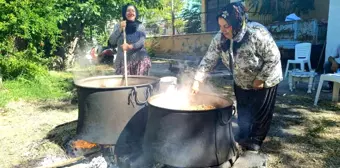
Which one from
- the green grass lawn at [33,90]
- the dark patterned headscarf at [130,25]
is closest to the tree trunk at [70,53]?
the green grass lawn at [33,90]

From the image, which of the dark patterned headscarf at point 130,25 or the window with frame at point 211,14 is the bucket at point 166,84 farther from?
the window with frame at point 211,14

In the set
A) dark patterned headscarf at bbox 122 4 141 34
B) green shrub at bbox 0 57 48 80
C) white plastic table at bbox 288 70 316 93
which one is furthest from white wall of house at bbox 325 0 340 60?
green shrub at bbox 0 57 48 80

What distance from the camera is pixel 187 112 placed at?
2.24 meters

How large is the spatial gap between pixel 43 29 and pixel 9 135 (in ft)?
10.2

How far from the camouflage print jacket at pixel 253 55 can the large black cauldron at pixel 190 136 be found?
579mm

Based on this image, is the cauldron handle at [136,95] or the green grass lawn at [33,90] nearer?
the cauldron handle at [136,95]

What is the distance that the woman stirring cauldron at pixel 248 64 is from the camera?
8.67 feet

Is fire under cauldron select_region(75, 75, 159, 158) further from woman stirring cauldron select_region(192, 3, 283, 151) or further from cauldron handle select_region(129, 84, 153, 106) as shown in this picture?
woman stirring cauldron select_region(192, 3, 283, 151)

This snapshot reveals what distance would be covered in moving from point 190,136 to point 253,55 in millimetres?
1045

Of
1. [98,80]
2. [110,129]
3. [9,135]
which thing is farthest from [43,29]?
[110,129]

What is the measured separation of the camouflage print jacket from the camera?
269 centimetres

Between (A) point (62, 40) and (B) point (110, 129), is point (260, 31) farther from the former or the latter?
(A) point (62, 40)

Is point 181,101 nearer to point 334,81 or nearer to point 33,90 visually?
point 334,81

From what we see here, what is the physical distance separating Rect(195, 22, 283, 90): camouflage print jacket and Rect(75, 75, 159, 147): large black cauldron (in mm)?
684
